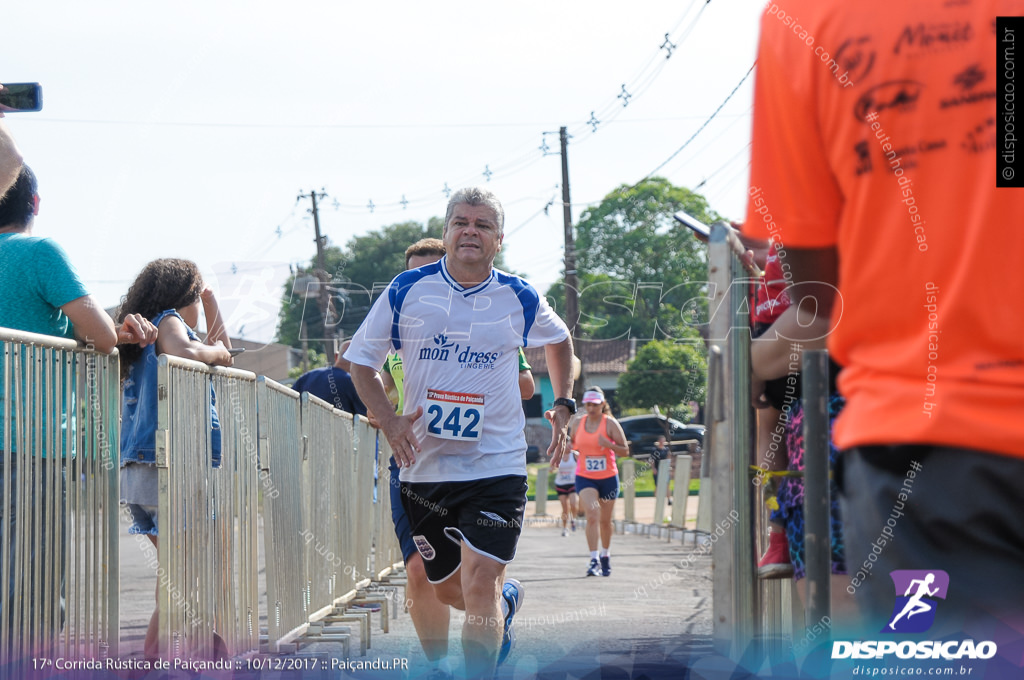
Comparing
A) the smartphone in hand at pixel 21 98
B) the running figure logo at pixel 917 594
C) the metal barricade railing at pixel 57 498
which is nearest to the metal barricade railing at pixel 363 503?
the metal barricade railing at pixel 57 498

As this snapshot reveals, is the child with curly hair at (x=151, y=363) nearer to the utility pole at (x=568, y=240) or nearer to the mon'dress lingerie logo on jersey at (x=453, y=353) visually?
the mon'dress lingerie logo on jersey at (x=453, y=353)

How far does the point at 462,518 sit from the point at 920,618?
12.0 ft

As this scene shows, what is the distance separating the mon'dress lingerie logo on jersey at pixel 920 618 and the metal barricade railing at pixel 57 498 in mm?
2936

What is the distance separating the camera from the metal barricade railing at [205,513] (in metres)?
4.73

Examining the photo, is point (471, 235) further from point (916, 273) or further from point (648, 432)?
point (648, 432)

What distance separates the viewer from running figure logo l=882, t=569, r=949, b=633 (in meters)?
1.61

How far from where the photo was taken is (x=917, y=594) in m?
1.63

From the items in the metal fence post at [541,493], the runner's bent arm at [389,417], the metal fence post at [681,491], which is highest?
the runner's bent arm at [389,417]

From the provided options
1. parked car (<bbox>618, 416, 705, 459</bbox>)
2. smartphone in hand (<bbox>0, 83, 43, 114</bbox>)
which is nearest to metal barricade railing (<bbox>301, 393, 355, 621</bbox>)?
smartphone in hand (<bbox>0, 83, 43, 114</bbox>)

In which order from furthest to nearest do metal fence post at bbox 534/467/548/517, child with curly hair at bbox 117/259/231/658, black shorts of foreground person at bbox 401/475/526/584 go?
metal fence post at bbox 534/467/548/517 < child with curly hair at bbox 117/259/231/658 < black shorts of foreground person at bbox 401/475/526/584

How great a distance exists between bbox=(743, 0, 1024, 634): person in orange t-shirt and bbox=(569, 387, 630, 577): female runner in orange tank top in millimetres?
10823

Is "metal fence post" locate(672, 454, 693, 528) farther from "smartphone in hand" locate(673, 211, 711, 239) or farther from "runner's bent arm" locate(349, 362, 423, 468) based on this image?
"smartphone in hand" locate(673, 211, 711, 239)

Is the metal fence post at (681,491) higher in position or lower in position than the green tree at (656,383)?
lower

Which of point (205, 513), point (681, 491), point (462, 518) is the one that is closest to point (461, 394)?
point (462, 518)
